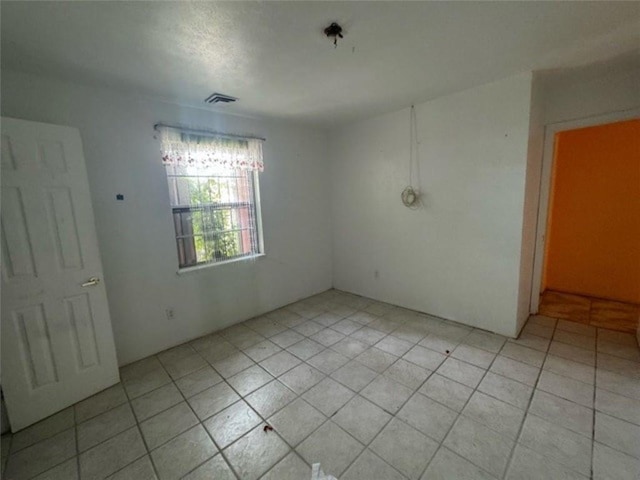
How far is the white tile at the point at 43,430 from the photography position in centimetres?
173

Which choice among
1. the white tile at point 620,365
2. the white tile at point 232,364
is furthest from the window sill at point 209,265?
the white tile at point 620,365

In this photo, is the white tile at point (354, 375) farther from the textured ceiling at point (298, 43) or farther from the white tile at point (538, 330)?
the textured ceiling at point (298, 43)

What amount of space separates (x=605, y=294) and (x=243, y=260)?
466cm

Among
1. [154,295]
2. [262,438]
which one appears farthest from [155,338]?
[262,438]

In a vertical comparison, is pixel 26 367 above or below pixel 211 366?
above

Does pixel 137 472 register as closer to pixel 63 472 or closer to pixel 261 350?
pixel 63 472

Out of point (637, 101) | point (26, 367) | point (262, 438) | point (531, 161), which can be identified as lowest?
point (262, 438)

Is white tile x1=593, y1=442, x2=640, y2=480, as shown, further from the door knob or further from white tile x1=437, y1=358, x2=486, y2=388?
the door knob

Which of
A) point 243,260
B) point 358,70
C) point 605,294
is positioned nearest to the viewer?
point 358,70

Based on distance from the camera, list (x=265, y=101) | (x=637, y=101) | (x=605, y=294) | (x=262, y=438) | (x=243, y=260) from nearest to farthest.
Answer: (x=262, y=438) → (x=637, y=101) → (x=265, y=101) → (x=243, y=260) → (x=605, y=294)

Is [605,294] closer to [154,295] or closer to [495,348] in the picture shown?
[495,348]

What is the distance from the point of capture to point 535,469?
142cm

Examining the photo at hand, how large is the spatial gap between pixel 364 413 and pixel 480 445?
682mm

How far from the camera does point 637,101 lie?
235cm
